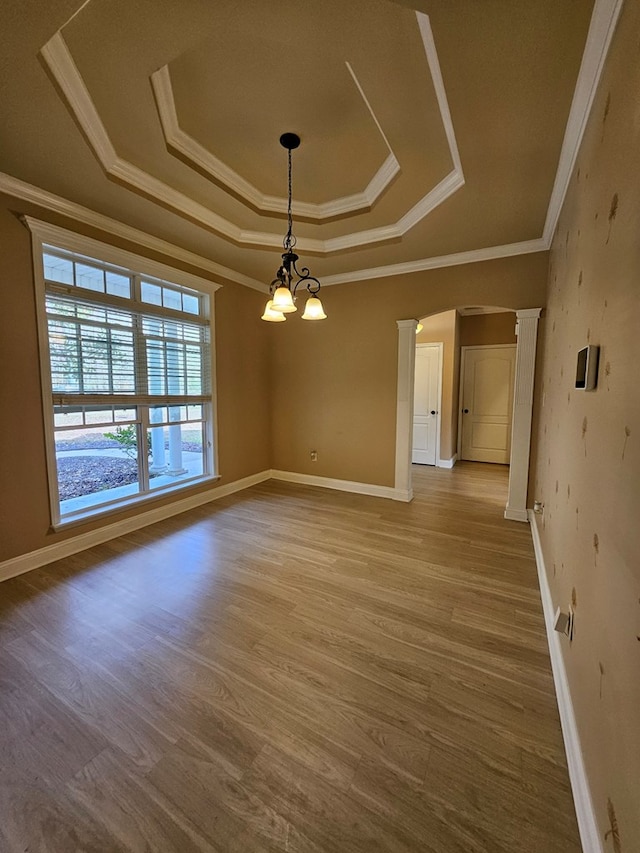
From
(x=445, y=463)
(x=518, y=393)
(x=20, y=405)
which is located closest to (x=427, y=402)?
(x=445, y=463)

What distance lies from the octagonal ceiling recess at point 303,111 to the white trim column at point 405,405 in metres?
1.10

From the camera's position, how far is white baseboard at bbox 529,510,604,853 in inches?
39.2

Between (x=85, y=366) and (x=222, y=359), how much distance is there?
157 centimetres

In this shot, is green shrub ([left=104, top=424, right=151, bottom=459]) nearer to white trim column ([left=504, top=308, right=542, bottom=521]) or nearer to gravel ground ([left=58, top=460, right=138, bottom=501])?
gravel ground ([left=58, top=460, right=138, bottom=501])

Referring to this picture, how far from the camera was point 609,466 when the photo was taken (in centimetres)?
109

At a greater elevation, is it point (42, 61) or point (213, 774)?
point (42, 61)

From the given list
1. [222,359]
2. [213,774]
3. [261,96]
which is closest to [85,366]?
[222,359]

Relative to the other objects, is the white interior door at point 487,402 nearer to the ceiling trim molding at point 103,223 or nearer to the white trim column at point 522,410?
the white trim column at point 522,410

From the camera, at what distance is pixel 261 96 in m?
1.87

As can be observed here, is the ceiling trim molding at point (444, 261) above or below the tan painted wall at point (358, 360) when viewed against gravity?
above

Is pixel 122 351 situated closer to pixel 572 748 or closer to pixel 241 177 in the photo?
pixel 241 177

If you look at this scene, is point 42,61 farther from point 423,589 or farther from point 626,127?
point 423,589

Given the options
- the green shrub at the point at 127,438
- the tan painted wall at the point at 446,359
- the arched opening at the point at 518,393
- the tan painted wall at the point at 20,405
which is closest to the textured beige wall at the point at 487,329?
the tan painted wall at the point at 446,359

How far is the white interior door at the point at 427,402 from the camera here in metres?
5.92
